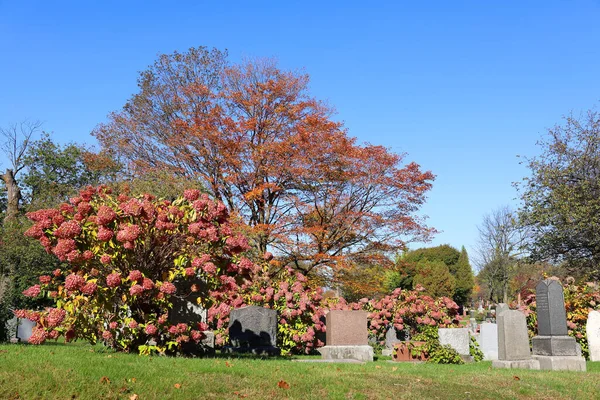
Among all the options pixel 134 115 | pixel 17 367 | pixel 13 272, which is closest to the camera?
pixel 17 367

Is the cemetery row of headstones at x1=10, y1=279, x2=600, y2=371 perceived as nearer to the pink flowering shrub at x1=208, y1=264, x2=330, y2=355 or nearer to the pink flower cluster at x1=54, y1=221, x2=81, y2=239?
the pink flowering shrub at x1=208, y1=264, x2=330, y2=355

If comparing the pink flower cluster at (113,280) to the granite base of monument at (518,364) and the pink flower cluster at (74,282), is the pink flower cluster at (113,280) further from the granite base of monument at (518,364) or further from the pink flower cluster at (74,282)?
the granite base of monument at (518,364)

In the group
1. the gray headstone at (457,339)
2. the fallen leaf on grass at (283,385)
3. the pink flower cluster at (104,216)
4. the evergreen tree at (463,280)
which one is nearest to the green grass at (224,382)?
the fallen leaf on grass at (283,385)

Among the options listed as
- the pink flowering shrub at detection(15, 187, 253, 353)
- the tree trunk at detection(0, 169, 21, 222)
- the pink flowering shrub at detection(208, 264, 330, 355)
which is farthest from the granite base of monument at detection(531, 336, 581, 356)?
the tree trunk at detection(0, 169, 21, 222)

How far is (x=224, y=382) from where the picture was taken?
22.7ft

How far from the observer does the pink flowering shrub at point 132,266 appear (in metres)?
8.39

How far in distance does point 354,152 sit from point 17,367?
719 inches

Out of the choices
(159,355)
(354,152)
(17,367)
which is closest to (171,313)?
(159,355)

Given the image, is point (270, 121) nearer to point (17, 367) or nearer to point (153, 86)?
point (153, 86)

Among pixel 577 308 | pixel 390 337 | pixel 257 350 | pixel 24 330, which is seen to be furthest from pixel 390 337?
pixel 24 330

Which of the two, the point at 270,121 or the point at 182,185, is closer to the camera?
the point at 182,185

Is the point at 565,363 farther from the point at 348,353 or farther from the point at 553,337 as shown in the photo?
the point at 348,353

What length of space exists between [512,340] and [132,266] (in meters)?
8.63

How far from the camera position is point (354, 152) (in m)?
23.3
